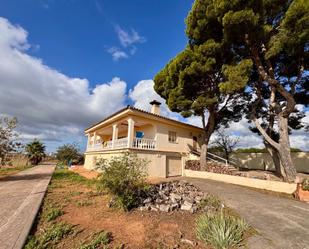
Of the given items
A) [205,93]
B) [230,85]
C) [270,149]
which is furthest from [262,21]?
[270,149]

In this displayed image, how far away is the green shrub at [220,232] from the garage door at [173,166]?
1111 centimetres

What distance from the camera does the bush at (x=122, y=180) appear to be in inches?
251

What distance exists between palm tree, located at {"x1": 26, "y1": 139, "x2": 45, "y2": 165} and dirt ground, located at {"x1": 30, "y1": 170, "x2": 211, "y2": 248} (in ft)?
131

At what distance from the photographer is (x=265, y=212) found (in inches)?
259

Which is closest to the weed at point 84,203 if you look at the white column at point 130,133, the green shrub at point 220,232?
the green shrub at point 220,232

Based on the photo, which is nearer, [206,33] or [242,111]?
[206,33]

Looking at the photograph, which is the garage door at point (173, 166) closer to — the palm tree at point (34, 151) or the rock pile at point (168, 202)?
the rock pile at point (168, 202)

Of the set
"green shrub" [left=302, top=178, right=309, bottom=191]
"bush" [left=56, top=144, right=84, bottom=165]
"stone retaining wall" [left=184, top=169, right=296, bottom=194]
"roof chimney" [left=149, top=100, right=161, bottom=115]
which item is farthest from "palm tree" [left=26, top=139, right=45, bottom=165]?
"green shrub" [left=302, top=178, right=309, bottom=191]

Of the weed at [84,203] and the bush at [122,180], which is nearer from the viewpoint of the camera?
the bush at [122,180]

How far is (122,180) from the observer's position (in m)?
6.32

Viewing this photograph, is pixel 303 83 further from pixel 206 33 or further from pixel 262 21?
pixel 206 33

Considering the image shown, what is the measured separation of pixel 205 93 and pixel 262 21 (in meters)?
5.98

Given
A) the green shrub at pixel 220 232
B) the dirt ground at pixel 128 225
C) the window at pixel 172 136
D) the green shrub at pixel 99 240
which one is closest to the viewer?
the green shrub at pixel 99 240

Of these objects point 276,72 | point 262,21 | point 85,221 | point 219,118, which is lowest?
point 85,221
